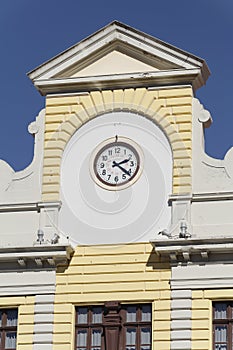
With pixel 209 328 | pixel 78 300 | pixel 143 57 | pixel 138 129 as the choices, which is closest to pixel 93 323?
pixel 78 300

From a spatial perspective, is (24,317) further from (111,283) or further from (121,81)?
(121,81)

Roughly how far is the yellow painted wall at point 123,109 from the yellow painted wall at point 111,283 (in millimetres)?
1933

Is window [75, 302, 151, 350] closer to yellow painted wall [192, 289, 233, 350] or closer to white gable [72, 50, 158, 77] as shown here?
yellow painted wall [192, 289, 233, 350]

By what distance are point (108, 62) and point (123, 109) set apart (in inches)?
57.8

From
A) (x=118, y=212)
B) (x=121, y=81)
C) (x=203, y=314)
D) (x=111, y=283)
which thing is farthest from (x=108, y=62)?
(x=203, y=314)

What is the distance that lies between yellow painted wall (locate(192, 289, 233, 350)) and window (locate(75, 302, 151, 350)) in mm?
1209

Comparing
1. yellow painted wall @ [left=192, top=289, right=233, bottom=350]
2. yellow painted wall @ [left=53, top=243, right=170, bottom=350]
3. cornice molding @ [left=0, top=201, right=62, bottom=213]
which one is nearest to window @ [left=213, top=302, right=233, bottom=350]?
yellow painted wall @ [left=192, top=289, right=233, bottom=350]

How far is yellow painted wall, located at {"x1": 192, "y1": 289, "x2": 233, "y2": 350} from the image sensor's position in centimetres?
2889

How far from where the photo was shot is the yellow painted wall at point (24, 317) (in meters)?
30.0

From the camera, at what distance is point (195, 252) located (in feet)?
96.7

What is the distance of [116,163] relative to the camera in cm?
3130

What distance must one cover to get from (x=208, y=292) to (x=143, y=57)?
678cm

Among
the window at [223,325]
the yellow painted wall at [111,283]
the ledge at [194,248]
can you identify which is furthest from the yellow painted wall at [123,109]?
the window at [223,325]

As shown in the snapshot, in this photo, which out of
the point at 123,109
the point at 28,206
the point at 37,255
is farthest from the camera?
the point at 123,109
